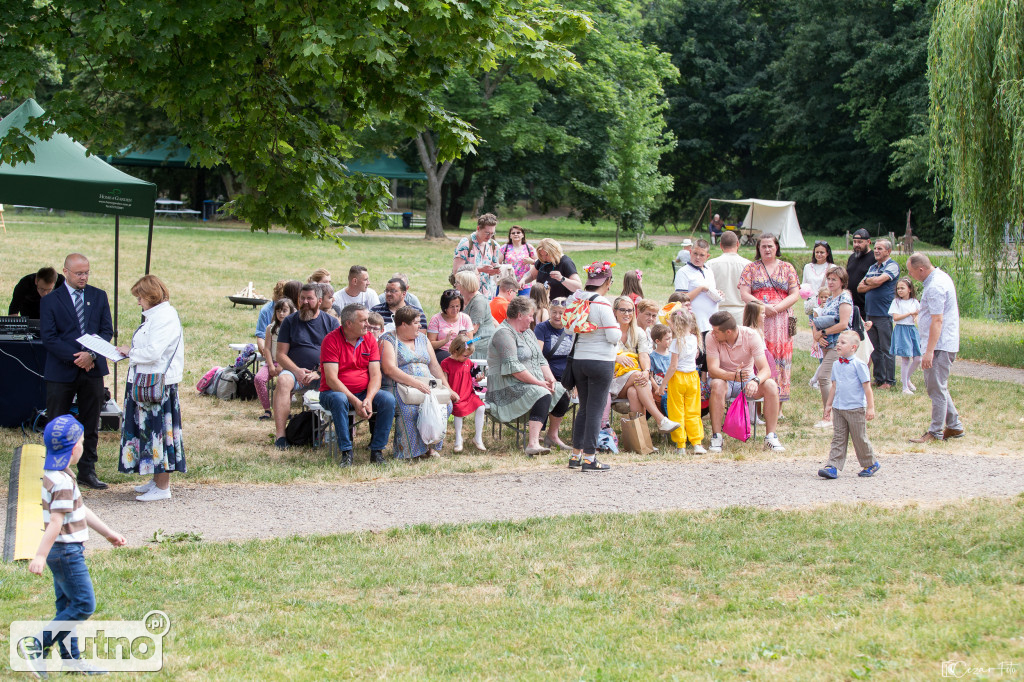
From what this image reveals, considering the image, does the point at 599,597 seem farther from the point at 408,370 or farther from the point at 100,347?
the point at 100,347

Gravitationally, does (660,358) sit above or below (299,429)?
above

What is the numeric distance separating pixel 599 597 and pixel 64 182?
22.8ft

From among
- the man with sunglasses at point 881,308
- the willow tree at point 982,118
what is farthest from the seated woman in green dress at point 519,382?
the willow tree at point 982,118

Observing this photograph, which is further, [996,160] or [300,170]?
[996,160]

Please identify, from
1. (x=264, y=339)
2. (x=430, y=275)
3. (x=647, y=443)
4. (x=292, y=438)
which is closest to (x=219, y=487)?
(x=292, y=438)

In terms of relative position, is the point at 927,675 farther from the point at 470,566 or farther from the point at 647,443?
the point at 647,443

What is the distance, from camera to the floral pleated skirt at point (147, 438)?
7.70 meters

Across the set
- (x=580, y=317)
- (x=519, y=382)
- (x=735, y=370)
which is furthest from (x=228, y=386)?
(x=735, y=370)

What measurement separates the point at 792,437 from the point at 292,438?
16.7 ft

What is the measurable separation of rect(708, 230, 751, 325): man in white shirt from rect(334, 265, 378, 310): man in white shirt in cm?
398

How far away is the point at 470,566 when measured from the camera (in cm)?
632

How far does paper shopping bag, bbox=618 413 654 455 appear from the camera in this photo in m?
9.64

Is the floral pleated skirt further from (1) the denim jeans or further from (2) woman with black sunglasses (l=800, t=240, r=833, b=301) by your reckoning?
(2) woman with black sunglasses (l=800, t=240, r=833, b=301)

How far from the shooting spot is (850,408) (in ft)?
27.4
